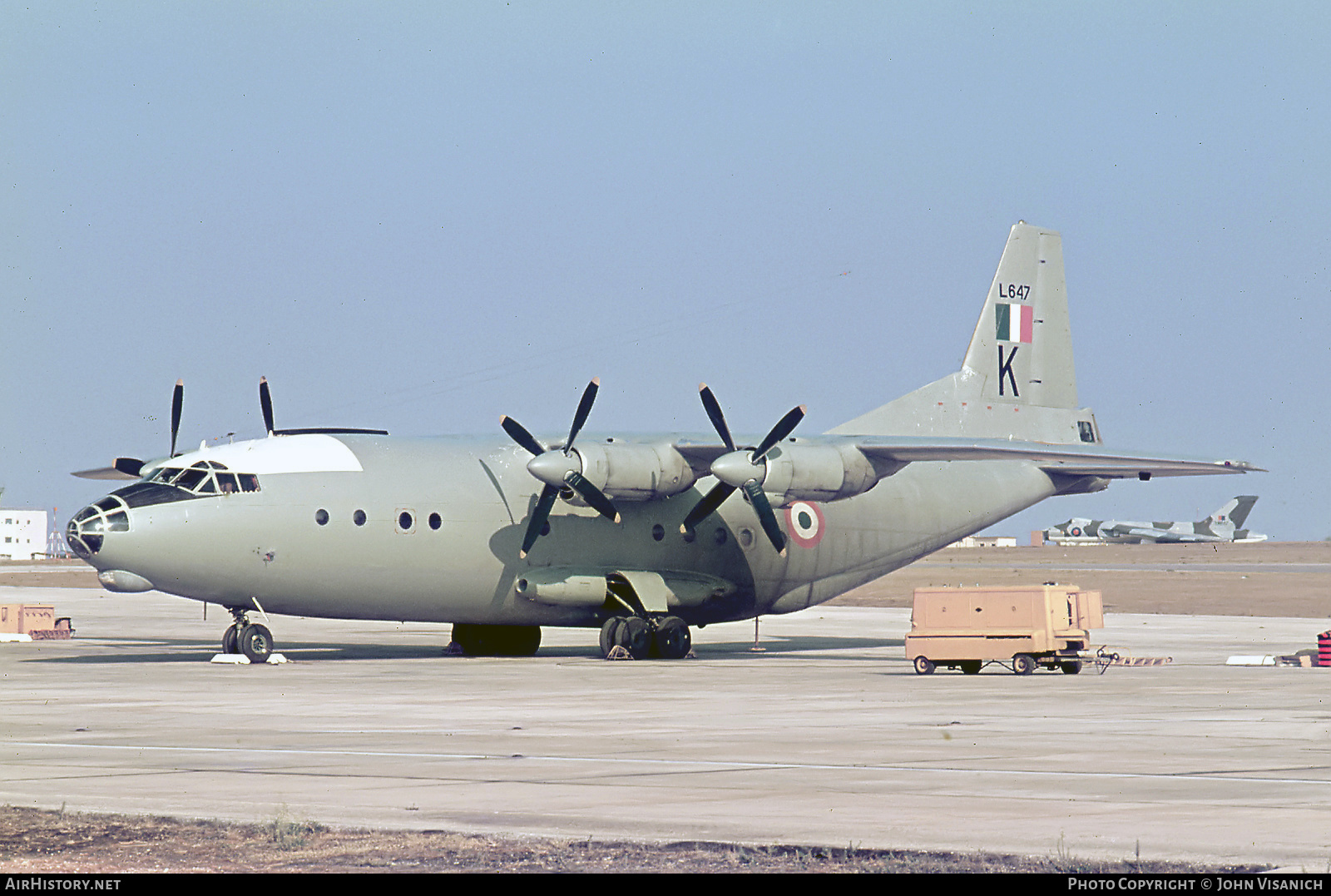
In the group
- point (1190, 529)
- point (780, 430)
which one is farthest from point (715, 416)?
point (1190, 529)

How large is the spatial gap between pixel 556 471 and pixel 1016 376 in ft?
47.4

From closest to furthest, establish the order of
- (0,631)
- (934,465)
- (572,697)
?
(572,697) → (934,465) → (0,631)

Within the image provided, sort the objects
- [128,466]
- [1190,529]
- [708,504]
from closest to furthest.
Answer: [708,504], [128,466], [1190,529]

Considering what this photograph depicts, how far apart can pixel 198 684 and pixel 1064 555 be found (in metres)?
→ 123

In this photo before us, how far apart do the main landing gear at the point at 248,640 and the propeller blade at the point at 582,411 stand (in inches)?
273

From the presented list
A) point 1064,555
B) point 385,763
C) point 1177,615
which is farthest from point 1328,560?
point 385,763

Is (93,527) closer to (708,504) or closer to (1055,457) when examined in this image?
(708,504)

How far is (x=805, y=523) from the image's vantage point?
37781 mm

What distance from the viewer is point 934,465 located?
40.0 metres

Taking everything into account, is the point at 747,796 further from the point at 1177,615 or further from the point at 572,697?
the point at 1177,615

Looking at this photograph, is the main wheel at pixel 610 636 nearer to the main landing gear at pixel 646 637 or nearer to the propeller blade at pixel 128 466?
the main landing gear at pixel 646 637

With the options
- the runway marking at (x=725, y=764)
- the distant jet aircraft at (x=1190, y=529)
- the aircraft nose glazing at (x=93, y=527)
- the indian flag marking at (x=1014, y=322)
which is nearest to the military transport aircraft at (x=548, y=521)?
the aircraft nose glazing at (x=93, y=527)

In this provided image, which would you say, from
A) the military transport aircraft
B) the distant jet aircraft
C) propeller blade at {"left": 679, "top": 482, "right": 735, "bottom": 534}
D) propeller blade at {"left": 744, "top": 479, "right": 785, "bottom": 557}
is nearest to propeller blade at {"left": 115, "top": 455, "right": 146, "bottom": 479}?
the military transport aircraft

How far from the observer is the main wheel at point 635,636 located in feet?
113
